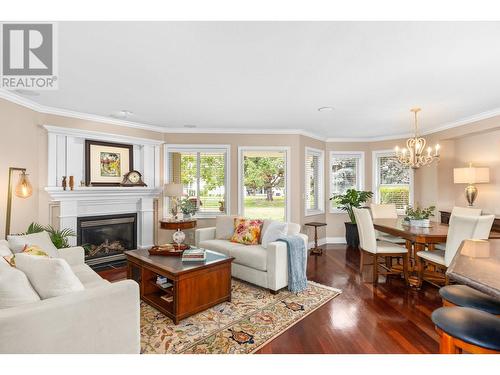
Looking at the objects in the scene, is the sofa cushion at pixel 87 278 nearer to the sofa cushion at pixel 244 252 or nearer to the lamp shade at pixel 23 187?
the lamp shade at pixel 23 187

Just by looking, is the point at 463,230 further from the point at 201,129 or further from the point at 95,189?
the point at 95,189

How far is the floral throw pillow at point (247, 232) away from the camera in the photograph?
3841 mm

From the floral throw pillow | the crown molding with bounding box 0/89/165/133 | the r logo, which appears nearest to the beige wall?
the crown molding with bounding box 0/89/165/133

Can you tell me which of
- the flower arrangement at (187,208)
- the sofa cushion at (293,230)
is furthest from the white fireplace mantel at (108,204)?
the sofa cushion at (293,230)

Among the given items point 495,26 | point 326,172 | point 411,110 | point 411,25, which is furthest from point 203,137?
point 495,26

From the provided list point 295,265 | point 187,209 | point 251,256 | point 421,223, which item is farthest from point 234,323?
point 421,223

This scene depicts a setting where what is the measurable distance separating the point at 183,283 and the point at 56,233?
232cm

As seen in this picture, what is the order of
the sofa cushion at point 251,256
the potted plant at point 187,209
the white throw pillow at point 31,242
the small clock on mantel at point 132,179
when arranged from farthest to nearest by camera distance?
the potted plant at point 187,209 < the small clock on mantel at point 132,179 < the sofa cushion at point 251,256 < the white throw pillow at point 31,242

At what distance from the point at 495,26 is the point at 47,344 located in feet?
11.7

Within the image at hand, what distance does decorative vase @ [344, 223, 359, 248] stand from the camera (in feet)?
18.5

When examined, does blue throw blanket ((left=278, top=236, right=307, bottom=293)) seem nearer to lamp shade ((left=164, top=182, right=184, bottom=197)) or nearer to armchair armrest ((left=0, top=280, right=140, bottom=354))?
armchair armrest ((left=0, top=280, right=140, bottom=354))

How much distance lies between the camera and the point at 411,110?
393 cm

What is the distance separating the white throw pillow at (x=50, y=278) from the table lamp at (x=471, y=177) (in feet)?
17.9

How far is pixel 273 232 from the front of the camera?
3.51 meters
